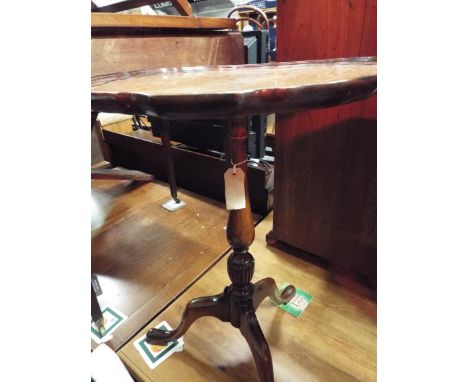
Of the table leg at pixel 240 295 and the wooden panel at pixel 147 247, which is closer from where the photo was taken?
the table leg at pixel 240 295

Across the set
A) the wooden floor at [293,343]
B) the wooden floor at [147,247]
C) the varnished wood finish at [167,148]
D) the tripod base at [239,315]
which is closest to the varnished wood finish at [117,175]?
the wooden floor at [147,247]

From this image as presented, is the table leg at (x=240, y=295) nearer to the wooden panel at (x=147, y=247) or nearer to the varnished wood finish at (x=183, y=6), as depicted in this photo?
the wooden panel at (x=147, y=247)

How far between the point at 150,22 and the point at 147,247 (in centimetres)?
103

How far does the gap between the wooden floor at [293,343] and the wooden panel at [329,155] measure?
174mm

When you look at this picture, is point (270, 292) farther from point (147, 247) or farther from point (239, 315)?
point (147, 247)

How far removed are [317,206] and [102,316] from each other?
0.88m

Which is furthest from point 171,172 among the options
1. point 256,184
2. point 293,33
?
point 293,33

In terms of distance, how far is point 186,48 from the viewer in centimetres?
139

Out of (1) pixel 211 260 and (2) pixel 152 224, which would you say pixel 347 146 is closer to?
(1) pixel 211 260

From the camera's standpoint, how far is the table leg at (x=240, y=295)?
60 cm

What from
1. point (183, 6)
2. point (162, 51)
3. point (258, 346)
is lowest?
point (258, 346)

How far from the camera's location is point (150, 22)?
1.21 m

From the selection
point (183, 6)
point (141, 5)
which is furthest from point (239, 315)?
point (141, 5)

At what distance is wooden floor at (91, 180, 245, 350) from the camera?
3.49 feet
